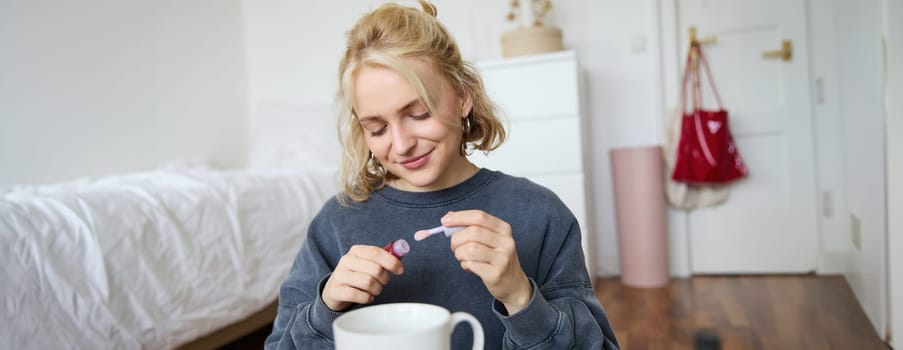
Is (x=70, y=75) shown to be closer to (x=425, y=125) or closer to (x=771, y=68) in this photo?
(x=425, y=125)

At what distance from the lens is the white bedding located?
3.73 feet

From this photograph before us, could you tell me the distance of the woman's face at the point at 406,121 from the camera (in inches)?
23.4

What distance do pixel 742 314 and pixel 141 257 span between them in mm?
1763

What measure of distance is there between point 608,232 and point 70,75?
2.31 metres

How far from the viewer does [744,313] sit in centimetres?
201

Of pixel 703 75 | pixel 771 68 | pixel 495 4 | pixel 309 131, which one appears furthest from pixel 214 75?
pixel 771 68

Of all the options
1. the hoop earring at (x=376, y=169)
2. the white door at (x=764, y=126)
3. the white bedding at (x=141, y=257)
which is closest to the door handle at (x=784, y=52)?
the white door at (x=764, y=126)

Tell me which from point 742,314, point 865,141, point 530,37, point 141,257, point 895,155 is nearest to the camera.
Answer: point 141,257

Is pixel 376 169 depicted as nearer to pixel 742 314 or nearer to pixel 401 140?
pixel 401 140

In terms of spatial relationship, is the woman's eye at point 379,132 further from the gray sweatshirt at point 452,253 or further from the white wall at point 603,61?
the white wall at point 603,61

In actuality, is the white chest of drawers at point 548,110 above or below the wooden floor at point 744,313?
above

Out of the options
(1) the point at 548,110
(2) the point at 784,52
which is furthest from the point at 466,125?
(2) the point at 784,52

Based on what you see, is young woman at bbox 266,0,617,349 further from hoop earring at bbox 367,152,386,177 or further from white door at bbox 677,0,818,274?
white door at bbox 677,0,818,274

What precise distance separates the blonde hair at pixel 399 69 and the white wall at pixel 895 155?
1225 millimetres
